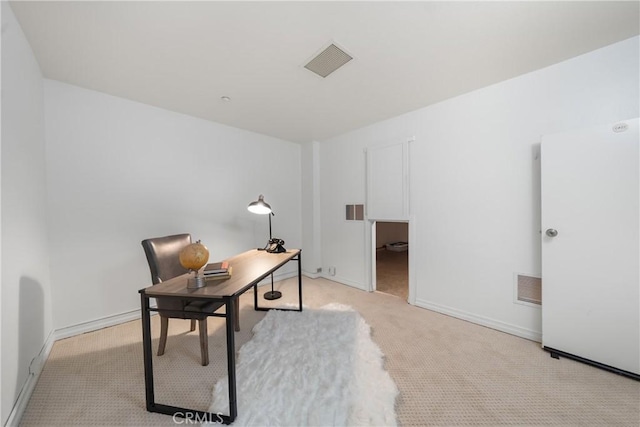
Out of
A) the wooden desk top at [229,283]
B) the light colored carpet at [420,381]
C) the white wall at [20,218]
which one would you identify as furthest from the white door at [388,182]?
the white wall at [20,218]

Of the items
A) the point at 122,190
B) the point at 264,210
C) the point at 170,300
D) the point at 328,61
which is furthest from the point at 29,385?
the point at 328,61

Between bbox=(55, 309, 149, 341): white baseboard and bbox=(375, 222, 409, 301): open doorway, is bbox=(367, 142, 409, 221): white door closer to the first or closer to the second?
bbox=(375, 222, 409, 301): open doorway

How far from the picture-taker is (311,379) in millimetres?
1572

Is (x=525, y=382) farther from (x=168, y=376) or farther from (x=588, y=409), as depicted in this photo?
(x=168, y=376)

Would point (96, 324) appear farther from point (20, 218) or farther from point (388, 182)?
point (388, 182)

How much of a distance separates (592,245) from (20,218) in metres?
3.89

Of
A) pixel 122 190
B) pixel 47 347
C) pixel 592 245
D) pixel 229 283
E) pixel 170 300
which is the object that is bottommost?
pixel 47 347

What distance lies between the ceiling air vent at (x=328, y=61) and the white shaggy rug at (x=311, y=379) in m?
2.32

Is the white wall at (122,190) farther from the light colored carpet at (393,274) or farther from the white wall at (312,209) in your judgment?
the light colored carpet at (393,274)

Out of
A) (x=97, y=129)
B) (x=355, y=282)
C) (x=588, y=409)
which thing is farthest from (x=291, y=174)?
(x=588, y=409)

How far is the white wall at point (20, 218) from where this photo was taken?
1.28 meters

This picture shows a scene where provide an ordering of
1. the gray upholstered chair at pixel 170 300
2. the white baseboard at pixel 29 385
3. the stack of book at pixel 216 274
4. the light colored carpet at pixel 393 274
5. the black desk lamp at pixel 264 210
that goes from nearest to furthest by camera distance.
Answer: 1. the white baseboard at pixel 29 385
2. the stack of book at pixel 216 274
3. the gray upholstered chair at pixel 170 300
4. the black desk lamp at pixel 264 210
5. the light colored carpet at pixel 393 274

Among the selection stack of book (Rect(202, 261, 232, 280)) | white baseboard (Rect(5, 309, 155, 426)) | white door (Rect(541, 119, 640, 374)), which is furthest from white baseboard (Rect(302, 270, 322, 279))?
white door (Rect(541, 119, 640, 374))

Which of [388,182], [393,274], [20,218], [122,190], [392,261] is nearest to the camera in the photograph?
[20,218]
